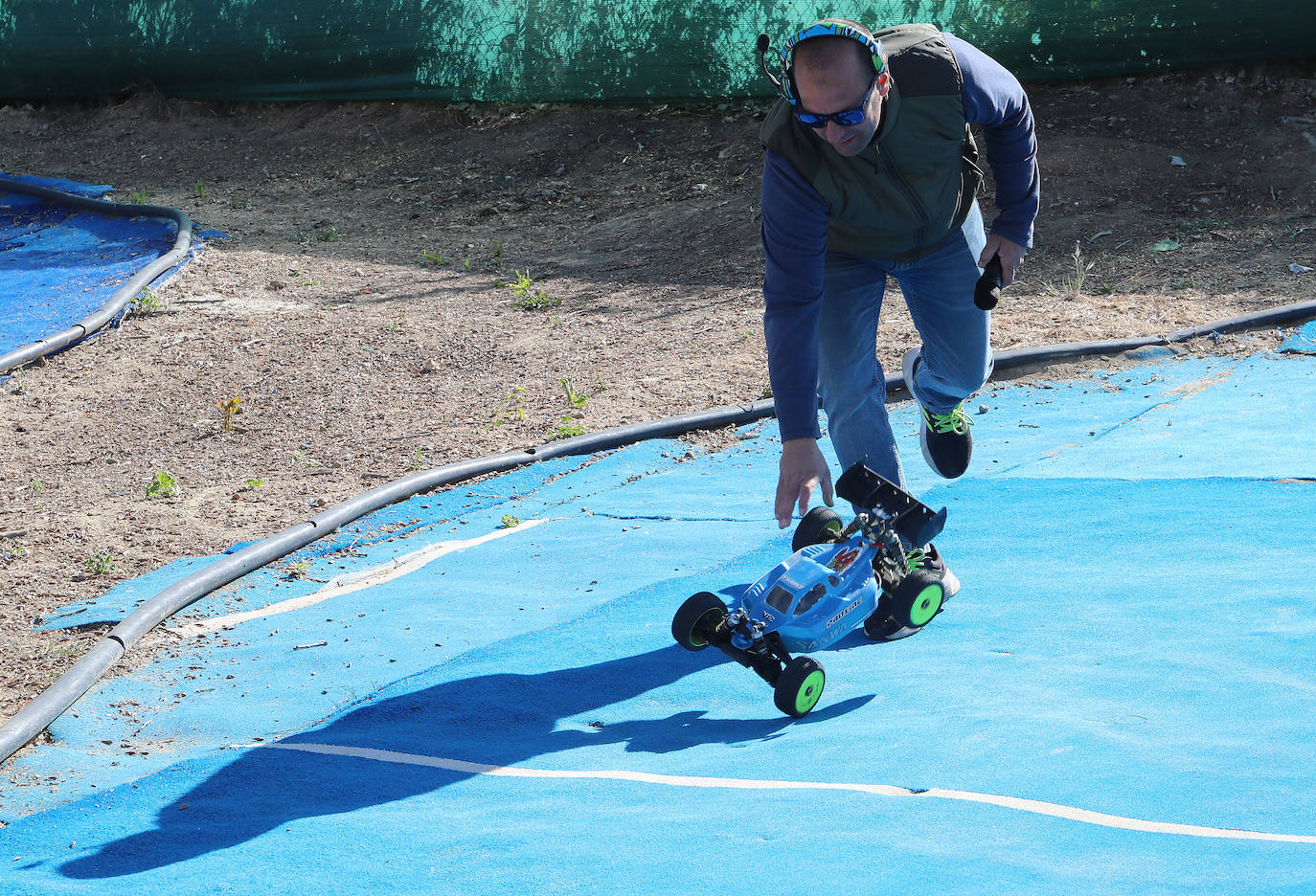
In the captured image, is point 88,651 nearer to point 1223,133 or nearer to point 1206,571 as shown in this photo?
point 1206,571

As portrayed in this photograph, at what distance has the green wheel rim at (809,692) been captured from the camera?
2.94 metres

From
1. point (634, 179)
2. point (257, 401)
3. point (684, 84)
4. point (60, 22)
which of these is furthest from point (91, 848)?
point (60, 22)

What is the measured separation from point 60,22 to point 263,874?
13525mm

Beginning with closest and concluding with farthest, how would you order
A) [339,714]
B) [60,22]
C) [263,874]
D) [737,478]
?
[263,874], [339,714], [737,478], [60,22]

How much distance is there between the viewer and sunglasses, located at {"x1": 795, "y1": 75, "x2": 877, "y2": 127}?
2.75 m

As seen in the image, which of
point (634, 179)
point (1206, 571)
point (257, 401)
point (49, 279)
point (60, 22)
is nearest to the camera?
point (1206, 571)

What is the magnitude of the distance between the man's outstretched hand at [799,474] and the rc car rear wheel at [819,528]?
69cm

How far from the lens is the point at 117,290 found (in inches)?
332

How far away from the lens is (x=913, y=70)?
3023mm

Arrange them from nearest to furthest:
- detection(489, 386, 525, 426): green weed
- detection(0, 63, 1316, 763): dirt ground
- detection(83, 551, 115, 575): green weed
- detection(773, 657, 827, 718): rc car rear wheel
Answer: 1. detection(773, 657, 827, 718): rc car rear wheel
2. detection(83, 551, 115, 575): green weed
3. detection(0, 63, 1316, 763): dirt ground
4. detection(489, 386, 525, 426): green weed

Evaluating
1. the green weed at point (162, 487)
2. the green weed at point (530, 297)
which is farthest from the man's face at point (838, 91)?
the green weed at point (530, 297)

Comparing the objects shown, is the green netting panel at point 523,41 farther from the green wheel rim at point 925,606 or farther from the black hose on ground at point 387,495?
the green wheel rim at point 925,606

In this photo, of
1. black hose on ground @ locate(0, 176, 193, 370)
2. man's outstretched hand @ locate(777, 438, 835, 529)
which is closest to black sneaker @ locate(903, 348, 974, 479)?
man's outstretched hand @ locate(777, 438, 835, 529)

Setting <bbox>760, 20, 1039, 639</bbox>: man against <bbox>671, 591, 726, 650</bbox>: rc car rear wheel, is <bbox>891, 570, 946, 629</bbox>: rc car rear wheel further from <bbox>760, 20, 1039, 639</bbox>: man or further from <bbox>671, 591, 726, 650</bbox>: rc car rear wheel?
<bbox>671, 591, 726, 650</bbox>: rc car rear wheel
